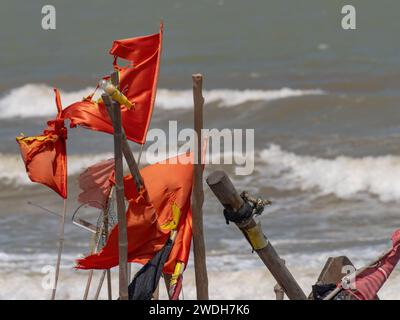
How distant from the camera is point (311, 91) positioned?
21.1 meters

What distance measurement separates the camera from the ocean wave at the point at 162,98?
832 inches

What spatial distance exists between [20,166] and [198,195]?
12148mm

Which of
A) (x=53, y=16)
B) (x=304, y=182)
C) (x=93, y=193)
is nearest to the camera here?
(x=93, y=193)

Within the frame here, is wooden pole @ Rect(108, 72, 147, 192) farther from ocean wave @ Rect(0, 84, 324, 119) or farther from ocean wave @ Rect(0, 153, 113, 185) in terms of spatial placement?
ocean wave @ Rect(0, 84, 324, 119)

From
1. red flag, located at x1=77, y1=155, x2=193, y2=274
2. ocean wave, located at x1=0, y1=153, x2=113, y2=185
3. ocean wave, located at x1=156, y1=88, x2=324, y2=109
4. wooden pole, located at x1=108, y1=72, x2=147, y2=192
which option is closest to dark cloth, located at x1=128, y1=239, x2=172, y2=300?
red flag, located at x1=77, y1=155, x2=193, y2=274

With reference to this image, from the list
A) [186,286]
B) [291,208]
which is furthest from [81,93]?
[186,286]

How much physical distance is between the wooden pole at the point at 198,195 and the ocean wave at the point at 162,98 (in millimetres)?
15681

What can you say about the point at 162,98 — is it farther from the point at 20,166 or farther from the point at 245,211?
the point at 245,211

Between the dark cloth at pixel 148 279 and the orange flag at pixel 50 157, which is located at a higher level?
the orange flag at pixel 50 157

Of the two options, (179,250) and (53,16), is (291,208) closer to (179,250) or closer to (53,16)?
(179,250)

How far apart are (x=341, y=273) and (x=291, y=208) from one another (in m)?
8.67

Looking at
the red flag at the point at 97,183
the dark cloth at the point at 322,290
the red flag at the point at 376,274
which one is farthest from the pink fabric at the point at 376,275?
the red flag at the point at 97,183

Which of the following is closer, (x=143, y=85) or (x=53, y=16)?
(x=143, y=85)

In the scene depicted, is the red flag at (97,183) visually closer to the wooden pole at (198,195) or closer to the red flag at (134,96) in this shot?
the red flag at (134,96)
